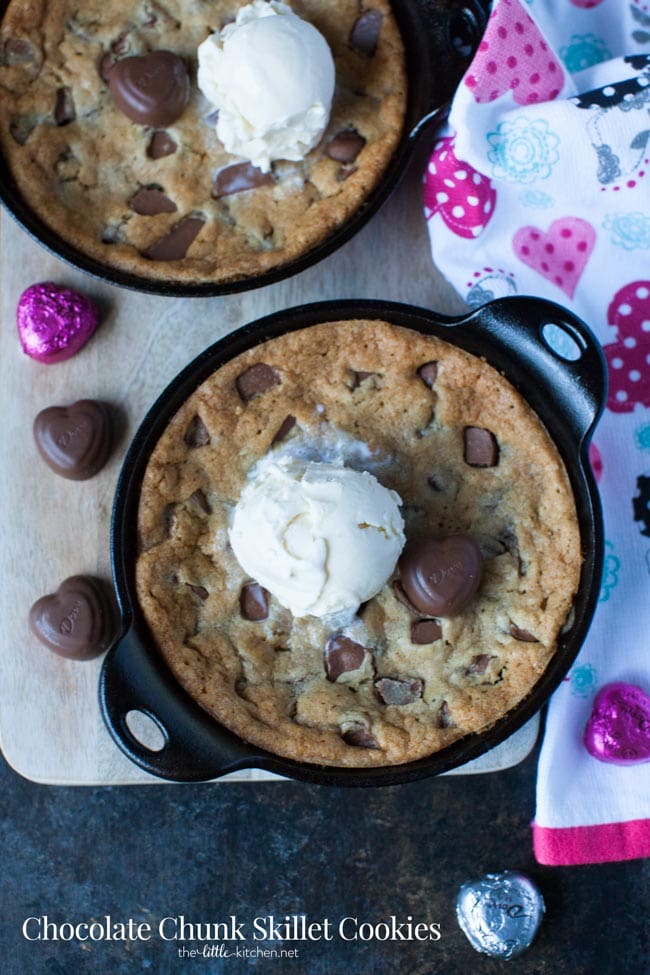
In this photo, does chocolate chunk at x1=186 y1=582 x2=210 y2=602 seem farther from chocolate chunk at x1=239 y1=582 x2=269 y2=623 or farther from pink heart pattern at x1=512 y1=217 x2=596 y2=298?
pink heart pattern at x1=512 y1=217 x2=596 y2=298

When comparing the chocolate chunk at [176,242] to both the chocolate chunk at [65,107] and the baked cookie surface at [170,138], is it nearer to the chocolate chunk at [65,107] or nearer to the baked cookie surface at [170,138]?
the baked cookie surface at [170,138]

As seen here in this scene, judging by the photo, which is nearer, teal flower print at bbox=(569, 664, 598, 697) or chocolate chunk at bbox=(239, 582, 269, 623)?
chocolate chunk at bbox=(239, 582, 269, 623)

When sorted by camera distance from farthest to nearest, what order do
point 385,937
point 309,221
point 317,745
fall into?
point 385,937, point 309,221, point 317,745

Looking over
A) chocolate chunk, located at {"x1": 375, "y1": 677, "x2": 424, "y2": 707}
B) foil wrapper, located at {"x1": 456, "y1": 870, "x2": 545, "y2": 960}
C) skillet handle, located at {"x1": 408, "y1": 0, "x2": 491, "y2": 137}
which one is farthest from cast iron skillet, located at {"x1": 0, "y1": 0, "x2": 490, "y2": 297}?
foil wrapper, located at {"x1": 456, "y1": 870, "x2": 545, "y2": 960}

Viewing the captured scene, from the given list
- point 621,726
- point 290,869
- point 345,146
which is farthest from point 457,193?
point 290,869

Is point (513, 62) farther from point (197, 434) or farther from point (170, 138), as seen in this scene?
point (197, 434)

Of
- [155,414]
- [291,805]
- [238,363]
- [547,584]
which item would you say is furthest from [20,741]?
[547,584]

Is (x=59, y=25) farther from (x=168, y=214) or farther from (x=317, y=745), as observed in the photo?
(x=317, y=745)
